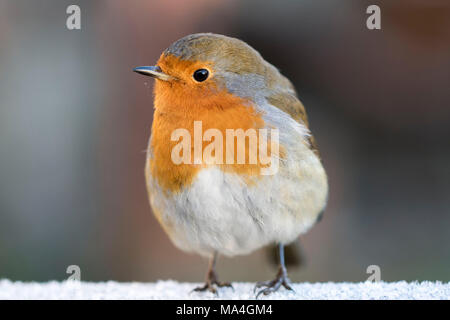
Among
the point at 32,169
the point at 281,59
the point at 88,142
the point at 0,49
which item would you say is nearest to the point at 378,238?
the point at 281,59

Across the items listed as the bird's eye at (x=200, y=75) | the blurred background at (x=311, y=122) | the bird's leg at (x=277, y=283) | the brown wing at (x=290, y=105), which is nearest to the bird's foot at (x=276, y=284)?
the bird's leg at (x=277, y=283)

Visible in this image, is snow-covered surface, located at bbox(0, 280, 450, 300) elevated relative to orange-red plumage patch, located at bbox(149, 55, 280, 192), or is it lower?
lower

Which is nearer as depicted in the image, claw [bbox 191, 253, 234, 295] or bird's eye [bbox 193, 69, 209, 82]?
bird's eye [bbox 193, 69, 209, 82]

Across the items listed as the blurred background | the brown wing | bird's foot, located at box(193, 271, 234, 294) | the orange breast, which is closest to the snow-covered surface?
bird's foot, located at box(193, 271, 234, 294)

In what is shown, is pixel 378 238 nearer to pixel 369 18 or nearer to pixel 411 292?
pixel 369 18

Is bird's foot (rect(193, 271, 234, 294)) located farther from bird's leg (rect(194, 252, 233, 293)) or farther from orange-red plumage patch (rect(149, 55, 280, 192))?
orange-red plumage patch (rect(149, 55, 280, 192))

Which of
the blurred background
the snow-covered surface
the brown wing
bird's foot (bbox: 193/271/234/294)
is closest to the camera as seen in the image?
the snow-covered surface

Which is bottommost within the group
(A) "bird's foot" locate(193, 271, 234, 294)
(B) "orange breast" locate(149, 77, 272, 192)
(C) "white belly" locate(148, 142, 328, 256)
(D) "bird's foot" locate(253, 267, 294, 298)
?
(A) "bird's foot" locate(193, 271, 234, 294)

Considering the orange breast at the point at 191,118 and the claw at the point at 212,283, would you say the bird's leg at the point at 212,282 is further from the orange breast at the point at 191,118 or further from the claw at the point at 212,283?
the orange breast at the point at 191,118
